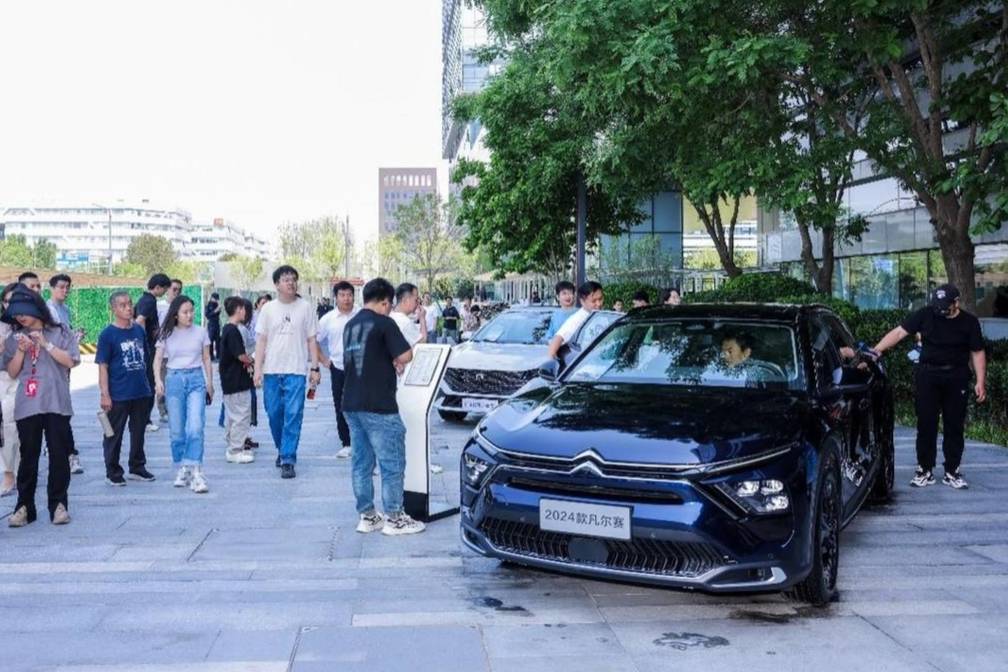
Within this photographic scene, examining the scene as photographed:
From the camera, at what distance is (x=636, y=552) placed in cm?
481

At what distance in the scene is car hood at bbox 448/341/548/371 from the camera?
12281 mm

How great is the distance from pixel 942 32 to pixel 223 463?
1132 centimetres

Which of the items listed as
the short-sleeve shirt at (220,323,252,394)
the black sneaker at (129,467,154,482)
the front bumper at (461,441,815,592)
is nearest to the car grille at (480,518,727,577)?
the front bumper at (461,441,815,592)

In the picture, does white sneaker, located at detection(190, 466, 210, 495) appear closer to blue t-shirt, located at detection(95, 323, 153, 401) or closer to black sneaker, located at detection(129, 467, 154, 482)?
black sneaker, located at detection(129, 467, 154, 482)

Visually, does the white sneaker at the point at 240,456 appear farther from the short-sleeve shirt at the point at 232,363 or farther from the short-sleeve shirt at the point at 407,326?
the short-sleeve shirt at the point at 407,326

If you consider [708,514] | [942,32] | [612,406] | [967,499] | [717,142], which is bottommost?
[967,499]

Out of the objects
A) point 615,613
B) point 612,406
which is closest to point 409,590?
point 615,613

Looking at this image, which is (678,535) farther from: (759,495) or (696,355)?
(696,355)

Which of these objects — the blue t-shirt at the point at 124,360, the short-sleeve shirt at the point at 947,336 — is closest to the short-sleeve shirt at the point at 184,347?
the blue t-shirt at the point at 124,360

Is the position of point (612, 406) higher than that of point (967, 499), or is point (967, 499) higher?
point (612, 406)

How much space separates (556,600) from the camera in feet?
17.9

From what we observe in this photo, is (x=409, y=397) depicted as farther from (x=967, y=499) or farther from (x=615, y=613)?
(x=967, y=499)

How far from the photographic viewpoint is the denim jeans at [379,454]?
662 centimetres

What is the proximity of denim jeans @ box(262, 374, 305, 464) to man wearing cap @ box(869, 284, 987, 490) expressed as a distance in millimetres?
5013
